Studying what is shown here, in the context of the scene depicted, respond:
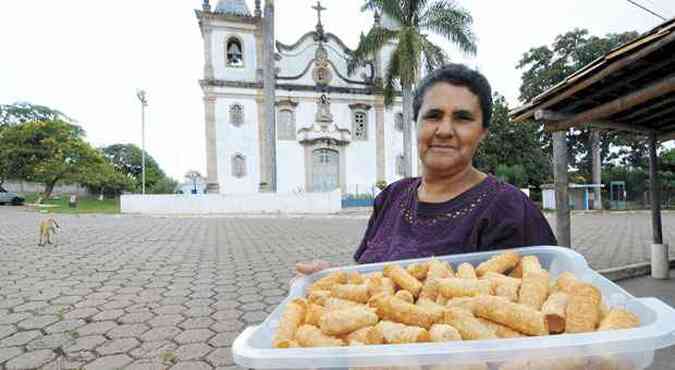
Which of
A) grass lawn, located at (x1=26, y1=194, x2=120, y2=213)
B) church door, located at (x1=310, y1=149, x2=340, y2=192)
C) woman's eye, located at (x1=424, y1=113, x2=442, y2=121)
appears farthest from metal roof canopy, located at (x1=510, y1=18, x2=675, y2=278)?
grass lawn, located at (x1=26, y1=194, x2=120, y2=213)

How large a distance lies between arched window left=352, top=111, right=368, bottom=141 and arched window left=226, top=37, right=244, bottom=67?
859cm

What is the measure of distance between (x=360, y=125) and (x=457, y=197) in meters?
26.9

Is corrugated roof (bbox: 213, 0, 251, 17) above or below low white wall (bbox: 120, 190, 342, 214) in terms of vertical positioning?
above

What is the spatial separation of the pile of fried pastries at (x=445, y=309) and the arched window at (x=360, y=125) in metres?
27.0

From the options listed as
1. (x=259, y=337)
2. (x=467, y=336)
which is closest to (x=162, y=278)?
(x=259, y=337)

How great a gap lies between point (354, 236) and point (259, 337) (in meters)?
8.96

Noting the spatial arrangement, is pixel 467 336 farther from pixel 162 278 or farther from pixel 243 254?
pixel 243 254

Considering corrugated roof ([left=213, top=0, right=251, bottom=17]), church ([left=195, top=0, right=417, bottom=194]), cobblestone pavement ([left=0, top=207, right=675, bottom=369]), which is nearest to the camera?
cobblestone pavement ([left=0, top=207, right=675, bottom=369])

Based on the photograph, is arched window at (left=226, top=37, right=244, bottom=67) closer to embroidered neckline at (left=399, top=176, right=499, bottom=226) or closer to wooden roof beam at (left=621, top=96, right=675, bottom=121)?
wooden roof beam at (left=621, top=96, right=675, bottom=121)

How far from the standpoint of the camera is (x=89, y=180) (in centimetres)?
2848

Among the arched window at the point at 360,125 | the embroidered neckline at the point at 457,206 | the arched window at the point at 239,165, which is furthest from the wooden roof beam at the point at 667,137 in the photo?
the arched window at the point at 360,125

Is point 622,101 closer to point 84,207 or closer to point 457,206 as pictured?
point 457,206

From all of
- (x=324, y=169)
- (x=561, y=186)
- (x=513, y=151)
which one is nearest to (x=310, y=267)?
(x=561, y=186)

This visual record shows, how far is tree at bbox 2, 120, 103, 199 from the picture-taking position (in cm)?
2806
